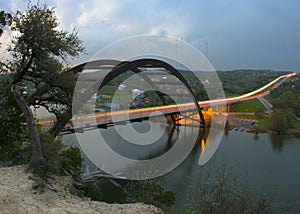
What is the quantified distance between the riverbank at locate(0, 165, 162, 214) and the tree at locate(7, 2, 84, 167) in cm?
126

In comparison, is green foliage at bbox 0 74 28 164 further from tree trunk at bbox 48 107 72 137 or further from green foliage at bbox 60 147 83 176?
green foliage at bbox 60 147 83 176

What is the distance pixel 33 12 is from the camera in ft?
20.6

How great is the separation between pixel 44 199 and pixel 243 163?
10.4 meters

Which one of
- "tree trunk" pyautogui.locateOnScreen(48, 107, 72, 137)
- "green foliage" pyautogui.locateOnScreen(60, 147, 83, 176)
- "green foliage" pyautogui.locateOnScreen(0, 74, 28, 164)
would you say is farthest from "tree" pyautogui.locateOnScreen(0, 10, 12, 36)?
"green foliage" pyautogui.locateOnScreen(60, 147, 83, 176)

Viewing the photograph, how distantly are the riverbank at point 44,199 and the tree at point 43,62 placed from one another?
4.15 feet

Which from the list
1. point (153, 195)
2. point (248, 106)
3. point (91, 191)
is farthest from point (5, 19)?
point (248, 106)

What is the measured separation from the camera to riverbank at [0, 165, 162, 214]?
3.67 m

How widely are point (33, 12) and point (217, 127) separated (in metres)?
20.1

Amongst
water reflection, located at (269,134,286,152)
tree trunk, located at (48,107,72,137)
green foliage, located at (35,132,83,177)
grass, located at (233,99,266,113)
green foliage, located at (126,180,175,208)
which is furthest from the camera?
grass, located at (233,99,266,113)

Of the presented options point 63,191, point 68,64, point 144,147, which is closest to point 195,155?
point 144,147

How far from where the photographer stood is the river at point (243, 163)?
822cm

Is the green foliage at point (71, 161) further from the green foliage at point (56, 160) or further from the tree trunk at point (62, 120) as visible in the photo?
the tree trunk at point (62, 120)

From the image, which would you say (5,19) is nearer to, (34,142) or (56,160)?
(34,142)

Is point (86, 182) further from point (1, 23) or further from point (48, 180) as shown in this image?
point (1, 23)
